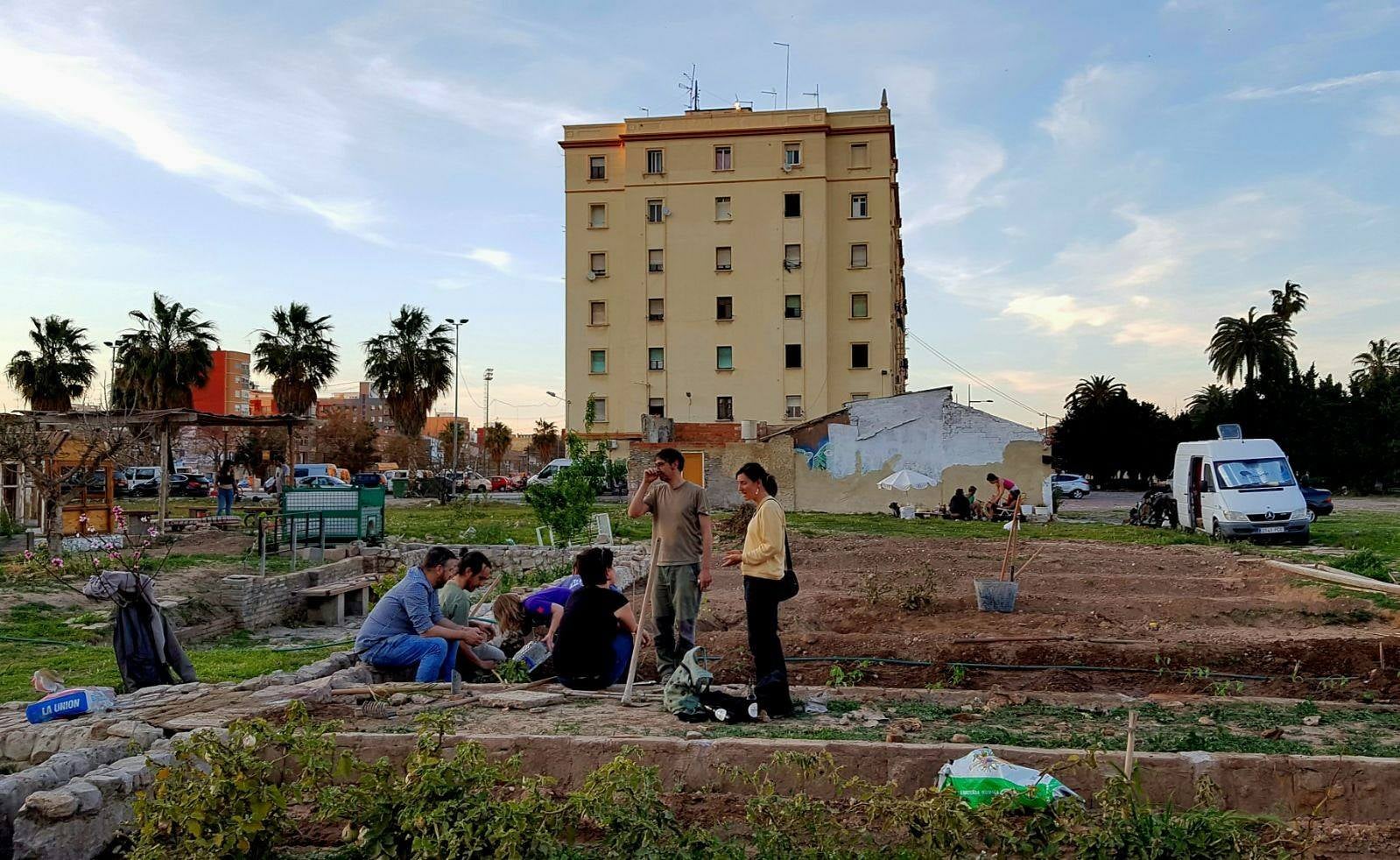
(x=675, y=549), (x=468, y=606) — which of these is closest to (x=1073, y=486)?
(x=468, y=606)

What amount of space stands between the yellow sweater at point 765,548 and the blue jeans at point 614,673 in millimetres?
1493

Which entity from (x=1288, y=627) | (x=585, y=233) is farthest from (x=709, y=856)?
(x=585, y=233)

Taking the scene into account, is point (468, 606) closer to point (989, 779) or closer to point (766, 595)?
point (766, 595)

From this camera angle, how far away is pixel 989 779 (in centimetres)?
491

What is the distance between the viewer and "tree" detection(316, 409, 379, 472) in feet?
220

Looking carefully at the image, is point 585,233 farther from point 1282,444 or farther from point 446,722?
point 446,722

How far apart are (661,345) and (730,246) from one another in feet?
18.5

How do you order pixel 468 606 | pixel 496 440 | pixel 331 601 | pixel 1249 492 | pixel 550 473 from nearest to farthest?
pixel 468 606 → pixel 331 601 → pixel 1249 492 → pixel 550 473 → pixel 496 440

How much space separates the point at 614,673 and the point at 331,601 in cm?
926

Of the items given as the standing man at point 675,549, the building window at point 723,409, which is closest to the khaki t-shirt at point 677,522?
the standing man at point 675,549

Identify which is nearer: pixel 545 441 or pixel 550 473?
pixel 550 473

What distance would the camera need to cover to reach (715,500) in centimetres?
3522

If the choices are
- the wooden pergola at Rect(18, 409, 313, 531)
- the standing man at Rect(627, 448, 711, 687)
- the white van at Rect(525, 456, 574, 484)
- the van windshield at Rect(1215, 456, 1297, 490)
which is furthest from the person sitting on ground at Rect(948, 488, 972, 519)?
the standing man at Rect(627, 448, 711, 687)

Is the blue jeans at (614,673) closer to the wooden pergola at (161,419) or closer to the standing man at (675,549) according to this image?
the standing man at (675,549)
